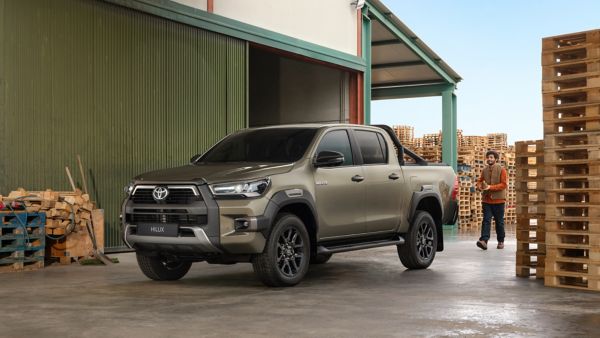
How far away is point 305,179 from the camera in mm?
10273

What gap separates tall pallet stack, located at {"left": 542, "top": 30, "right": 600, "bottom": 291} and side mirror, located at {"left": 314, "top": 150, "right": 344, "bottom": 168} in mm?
2607

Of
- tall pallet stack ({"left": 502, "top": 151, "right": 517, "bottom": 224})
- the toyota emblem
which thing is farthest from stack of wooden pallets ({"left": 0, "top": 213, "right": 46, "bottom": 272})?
tall pallet stack ({"left": 502, "top": 151, "right": 517, "bottom": 224})

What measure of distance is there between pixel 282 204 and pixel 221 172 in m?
0.83

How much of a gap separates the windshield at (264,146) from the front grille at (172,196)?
1412 millimetres

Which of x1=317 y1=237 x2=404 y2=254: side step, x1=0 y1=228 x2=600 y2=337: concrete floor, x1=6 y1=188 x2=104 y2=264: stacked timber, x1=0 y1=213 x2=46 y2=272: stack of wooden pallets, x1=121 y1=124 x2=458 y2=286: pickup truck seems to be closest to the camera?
x1=0 y1=228 x2=600 y2=337: concrete floor

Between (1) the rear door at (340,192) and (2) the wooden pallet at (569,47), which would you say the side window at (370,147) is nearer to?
(1) the rear door at (340,192)

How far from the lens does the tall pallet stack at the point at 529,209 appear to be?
11.4 metres

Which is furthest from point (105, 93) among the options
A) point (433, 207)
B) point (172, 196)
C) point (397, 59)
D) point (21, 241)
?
point (397, 59)

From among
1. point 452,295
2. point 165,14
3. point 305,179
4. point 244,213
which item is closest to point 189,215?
point 244,213

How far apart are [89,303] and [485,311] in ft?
13.4

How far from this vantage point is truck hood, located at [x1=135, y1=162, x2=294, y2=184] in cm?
966

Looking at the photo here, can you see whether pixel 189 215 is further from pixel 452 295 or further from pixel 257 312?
pixel 452 295

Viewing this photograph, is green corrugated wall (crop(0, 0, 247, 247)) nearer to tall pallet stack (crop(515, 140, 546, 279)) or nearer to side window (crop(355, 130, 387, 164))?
side window (crop(355, 130, 387, 164))

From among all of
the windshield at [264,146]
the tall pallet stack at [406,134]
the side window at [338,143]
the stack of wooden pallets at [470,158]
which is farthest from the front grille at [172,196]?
the tall pallet stack at [406,134]
